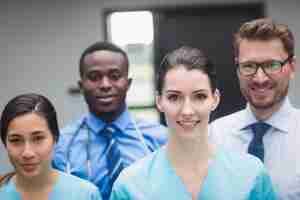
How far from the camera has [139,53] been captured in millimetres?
4781

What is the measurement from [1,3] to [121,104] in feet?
8.09

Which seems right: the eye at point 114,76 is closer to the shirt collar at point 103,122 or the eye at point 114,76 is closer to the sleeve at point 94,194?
the shirt collar at point 103,122

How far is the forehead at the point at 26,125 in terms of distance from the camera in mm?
2115

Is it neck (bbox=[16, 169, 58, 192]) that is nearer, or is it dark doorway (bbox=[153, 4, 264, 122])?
neck (bbox=[16, 169, 58, 192])

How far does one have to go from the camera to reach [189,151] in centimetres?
210

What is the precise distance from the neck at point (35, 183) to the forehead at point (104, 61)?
52 cm

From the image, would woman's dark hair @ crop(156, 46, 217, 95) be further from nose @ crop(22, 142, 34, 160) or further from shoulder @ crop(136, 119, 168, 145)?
shoulder @ crop(136, 119, 168, 145)

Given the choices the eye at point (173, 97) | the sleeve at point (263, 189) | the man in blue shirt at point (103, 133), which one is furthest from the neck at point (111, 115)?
the sleeve at point (263, 189)

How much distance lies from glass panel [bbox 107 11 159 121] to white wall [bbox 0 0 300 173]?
0.29 feet

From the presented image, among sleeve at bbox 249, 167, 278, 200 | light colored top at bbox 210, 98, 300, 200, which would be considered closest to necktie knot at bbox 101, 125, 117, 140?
light colored top at bbox 210, 98, 300, 200

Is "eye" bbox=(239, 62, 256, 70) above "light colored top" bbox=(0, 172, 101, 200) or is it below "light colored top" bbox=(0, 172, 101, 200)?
above

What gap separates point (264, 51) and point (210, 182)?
0.51 meters

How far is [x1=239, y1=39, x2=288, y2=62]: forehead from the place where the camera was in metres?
2.29

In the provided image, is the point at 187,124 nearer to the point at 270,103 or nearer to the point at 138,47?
the point at 270,103
